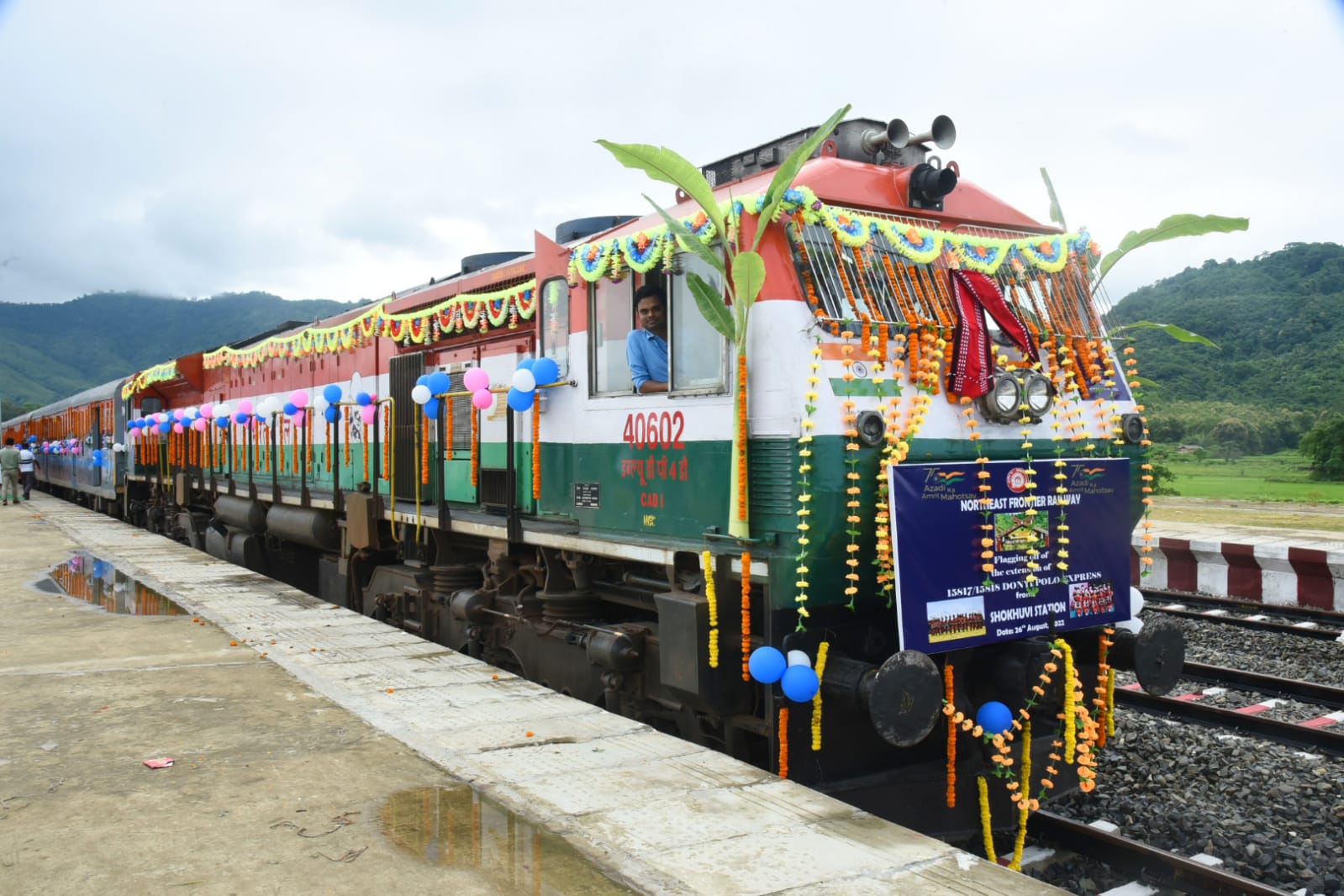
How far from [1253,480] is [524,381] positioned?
27297mm

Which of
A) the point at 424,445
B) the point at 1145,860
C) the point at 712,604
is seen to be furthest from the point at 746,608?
the point at 424,445

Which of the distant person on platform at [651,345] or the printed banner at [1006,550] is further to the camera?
the distant person on platform at [651,345]

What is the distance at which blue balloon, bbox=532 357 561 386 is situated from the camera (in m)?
6.33

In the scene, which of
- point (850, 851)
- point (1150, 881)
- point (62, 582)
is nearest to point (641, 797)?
point (850, 851)

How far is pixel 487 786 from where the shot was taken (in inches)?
171

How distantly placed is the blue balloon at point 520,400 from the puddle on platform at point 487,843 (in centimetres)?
266

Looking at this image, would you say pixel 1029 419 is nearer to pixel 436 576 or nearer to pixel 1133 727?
pixel 1133 727

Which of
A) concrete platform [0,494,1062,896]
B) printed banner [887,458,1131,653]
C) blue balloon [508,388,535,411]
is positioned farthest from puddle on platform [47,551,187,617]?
printed banner [887,458,1131,653]

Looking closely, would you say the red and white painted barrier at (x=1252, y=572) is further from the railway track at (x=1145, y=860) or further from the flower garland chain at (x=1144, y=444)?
the railway track at (x=1145, y=860)

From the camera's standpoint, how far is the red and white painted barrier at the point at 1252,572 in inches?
457

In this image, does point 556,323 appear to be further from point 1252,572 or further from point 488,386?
point 1252,572

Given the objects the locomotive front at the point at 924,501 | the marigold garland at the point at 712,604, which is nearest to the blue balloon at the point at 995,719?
the locomotive front at the point at 924,501

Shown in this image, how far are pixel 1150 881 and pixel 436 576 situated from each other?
5.54m

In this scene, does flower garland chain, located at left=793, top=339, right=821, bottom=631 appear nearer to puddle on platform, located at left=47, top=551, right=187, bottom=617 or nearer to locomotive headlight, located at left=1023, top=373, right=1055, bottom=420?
locomotive headlight, located at left=1023, top=373, right=1055, bottom=420
